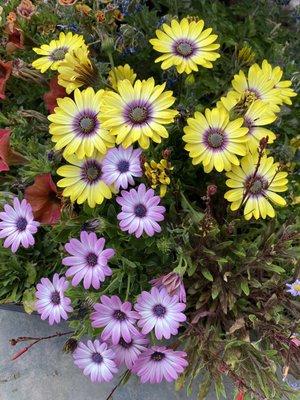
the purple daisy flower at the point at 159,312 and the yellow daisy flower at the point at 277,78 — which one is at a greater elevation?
the yellow daisy flower at the point at 277,78

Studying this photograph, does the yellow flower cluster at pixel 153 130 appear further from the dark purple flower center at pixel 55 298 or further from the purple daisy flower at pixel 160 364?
the purple daisy flower at pixel 160 364

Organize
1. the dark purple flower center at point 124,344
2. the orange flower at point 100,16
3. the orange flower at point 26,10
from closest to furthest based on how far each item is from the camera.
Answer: the dark purple flower center at point 124,344
the orange flower at point 100,16
the orange flower at point 26,10

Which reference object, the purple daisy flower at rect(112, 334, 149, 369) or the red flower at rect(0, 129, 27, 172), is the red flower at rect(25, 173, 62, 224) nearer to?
the red flower at rect(0, 129, 27, 172)

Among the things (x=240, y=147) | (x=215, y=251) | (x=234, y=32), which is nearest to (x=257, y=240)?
(x=215, y=251)

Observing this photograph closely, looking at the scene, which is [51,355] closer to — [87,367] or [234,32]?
[87,367]

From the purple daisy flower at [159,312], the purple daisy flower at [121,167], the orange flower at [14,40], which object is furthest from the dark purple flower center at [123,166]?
the orange flower at [14,40]

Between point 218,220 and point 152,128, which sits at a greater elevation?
point 152,128

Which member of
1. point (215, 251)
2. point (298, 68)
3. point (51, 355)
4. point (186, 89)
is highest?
point (298, 68)

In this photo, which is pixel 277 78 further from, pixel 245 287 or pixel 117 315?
pixel 117 315
